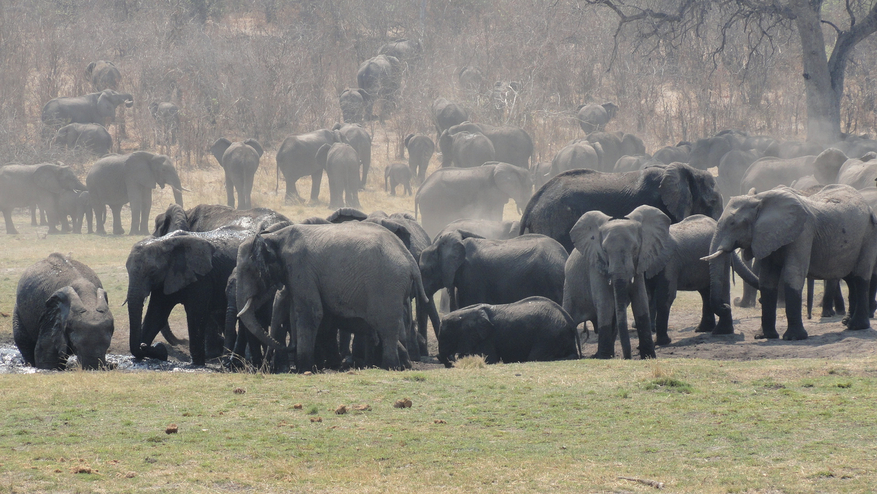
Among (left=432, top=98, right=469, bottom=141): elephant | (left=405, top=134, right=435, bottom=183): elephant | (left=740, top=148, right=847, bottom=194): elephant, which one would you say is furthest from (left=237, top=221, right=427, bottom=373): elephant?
(left=432, top=98, right=469, bottom=141): elephant

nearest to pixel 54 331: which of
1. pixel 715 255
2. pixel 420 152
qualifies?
pixel 715 255

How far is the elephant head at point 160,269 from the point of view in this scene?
12820mm

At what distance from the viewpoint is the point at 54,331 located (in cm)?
1226

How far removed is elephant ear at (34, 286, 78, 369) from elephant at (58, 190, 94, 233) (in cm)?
1554

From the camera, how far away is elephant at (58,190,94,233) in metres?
27.4

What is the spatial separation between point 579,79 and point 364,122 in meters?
9.92

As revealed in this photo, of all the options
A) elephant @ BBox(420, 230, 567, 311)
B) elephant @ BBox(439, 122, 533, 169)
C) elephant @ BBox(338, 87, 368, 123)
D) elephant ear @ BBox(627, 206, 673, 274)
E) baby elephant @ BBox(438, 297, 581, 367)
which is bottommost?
baby elephant @ BBox(438, 297, 581, 367)

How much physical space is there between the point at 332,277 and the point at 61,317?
3.46 metres

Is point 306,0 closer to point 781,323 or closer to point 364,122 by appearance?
point 364,122

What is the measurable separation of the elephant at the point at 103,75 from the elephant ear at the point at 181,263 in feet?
112

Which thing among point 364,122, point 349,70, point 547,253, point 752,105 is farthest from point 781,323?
point 349,70

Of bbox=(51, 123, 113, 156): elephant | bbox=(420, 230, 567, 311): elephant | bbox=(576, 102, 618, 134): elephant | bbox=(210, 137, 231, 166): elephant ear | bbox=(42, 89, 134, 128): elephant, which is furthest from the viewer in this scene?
bbox=(576, 102, 618, 134): elephant

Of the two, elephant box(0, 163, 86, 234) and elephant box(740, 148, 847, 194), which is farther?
elephant box(0, 163, 86, 234)

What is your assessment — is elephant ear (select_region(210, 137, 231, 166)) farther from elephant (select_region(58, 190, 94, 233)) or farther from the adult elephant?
the adult elephant
